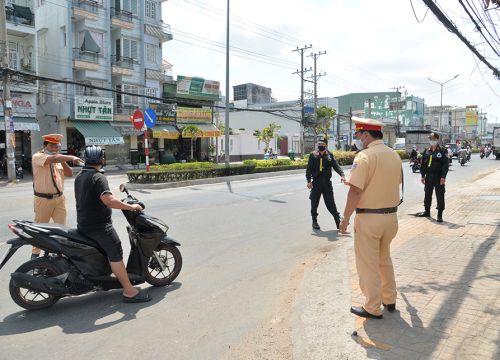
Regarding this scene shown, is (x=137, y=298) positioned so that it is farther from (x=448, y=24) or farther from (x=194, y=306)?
(x=448, y=24)

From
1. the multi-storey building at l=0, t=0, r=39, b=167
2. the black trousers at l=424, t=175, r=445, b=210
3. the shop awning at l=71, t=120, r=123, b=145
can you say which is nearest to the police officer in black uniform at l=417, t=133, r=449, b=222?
the black trousers at l=424, t=175, r=445, b=210

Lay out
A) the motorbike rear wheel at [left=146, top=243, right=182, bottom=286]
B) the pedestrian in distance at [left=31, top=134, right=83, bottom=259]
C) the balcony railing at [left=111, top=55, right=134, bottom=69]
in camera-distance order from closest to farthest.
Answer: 1. the motorbike rear wheel at [left=146, top=243, right=182, bottom=286]
2. the pedestrian in distance at [left=31, top=134, right=83, bottom=259]
3. the balcony railing at [left=111, top=55, right=134, bottom=69]

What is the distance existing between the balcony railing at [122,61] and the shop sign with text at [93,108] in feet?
11.6

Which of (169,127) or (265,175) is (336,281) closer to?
(265,175)

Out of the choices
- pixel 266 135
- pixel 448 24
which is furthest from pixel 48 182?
pixel 266 135

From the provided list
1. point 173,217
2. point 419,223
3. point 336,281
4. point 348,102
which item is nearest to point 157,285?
point 336,281

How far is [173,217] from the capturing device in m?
9.62

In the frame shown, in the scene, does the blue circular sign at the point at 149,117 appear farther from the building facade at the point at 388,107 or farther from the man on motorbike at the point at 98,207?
the building facade at the point at 388,107

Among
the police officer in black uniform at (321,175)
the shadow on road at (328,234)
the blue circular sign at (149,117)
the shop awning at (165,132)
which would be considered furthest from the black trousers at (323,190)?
the shop awning at (165,132)

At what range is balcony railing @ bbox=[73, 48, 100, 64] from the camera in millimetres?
29281

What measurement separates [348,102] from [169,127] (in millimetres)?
64677

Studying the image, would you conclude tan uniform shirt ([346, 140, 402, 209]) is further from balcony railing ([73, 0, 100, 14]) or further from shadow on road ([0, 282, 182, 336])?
balcony railing ([73, 0, 100, 14])

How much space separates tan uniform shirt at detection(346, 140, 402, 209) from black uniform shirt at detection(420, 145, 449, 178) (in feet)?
19.1

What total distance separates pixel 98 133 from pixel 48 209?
2368cm
